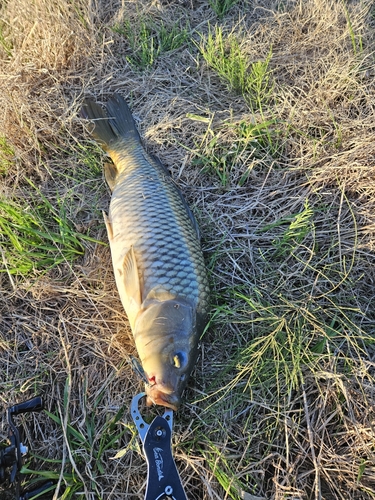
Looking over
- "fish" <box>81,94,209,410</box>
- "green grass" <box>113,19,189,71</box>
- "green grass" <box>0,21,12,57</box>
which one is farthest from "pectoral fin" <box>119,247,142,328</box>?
"green grass" <box>0,21,12,57</box>

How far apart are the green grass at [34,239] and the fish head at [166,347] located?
0.67m

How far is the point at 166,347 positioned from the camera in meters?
1.85

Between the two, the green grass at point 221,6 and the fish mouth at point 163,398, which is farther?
the green grass at point 221,6

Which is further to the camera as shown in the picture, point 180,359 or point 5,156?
point 5,156

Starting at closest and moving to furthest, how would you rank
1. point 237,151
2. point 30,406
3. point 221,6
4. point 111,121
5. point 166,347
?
point 30,406 < point 166,347 < point 237,151 < point 111,121 < point 221,6

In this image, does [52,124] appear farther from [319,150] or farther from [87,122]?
[319,150]

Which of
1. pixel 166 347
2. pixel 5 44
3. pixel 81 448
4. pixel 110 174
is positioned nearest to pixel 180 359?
pixel 166 347

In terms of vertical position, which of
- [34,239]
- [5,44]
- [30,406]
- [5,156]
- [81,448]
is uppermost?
[5,44]

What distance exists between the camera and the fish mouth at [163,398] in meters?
1.76

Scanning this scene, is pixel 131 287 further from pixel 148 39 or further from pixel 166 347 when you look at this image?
pixel 148 39

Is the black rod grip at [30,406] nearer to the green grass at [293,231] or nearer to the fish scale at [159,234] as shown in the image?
the fish scale at [159,234]

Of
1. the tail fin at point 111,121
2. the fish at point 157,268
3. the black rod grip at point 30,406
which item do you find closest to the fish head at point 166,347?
the fish at point 157,268

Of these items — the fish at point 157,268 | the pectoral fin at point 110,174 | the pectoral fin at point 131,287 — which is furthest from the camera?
the pectoral fin at point 110,174

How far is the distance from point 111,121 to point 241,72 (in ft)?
3.19
